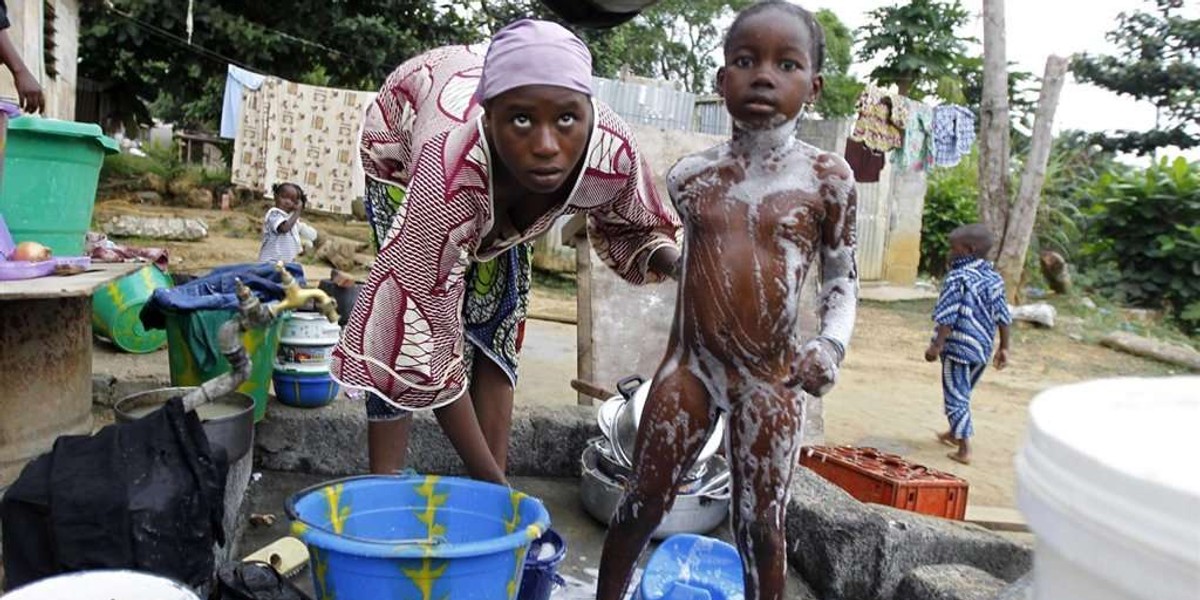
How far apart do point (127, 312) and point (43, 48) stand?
3.96 m

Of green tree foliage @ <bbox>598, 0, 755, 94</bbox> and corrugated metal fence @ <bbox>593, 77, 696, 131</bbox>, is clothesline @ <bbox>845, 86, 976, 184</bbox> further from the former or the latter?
green tree foliage @ <bbox>598, 0, 755, 94</bbox>

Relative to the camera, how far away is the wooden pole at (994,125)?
9.78 m

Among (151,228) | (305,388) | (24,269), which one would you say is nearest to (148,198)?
(151,228)

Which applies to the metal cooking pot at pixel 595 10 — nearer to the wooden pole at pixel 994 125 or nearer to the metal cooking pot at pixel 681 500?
the metal cooking pot at pixel 681 500

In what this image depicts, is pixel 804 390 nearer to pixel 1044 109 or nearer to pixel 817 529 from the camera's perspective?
pixel 817 529

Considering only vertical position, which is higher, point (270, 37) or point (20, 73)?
point (270, 37)

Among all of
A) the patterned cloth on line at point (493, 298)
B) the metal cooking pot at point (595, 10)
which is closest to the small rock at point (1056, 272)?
the metal cooking pot at point (595, 10)

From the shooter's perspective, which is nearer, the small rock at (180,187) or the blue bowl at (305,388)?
the blue bowl at (305,388)

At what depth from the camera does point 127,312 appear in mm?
4641

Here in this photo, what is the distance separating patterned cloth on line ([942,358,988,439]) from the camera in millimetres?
5664

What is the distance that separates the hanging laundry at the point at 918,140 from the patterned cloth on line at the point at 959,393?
7.54 m

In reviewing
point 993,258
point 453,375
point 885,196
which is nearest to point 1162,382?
point 453,375

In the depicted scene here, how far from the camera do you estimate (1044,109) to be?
1023 centimetres

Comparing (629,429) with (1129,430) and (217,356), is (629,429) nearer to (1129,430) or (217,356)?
(217,356)
